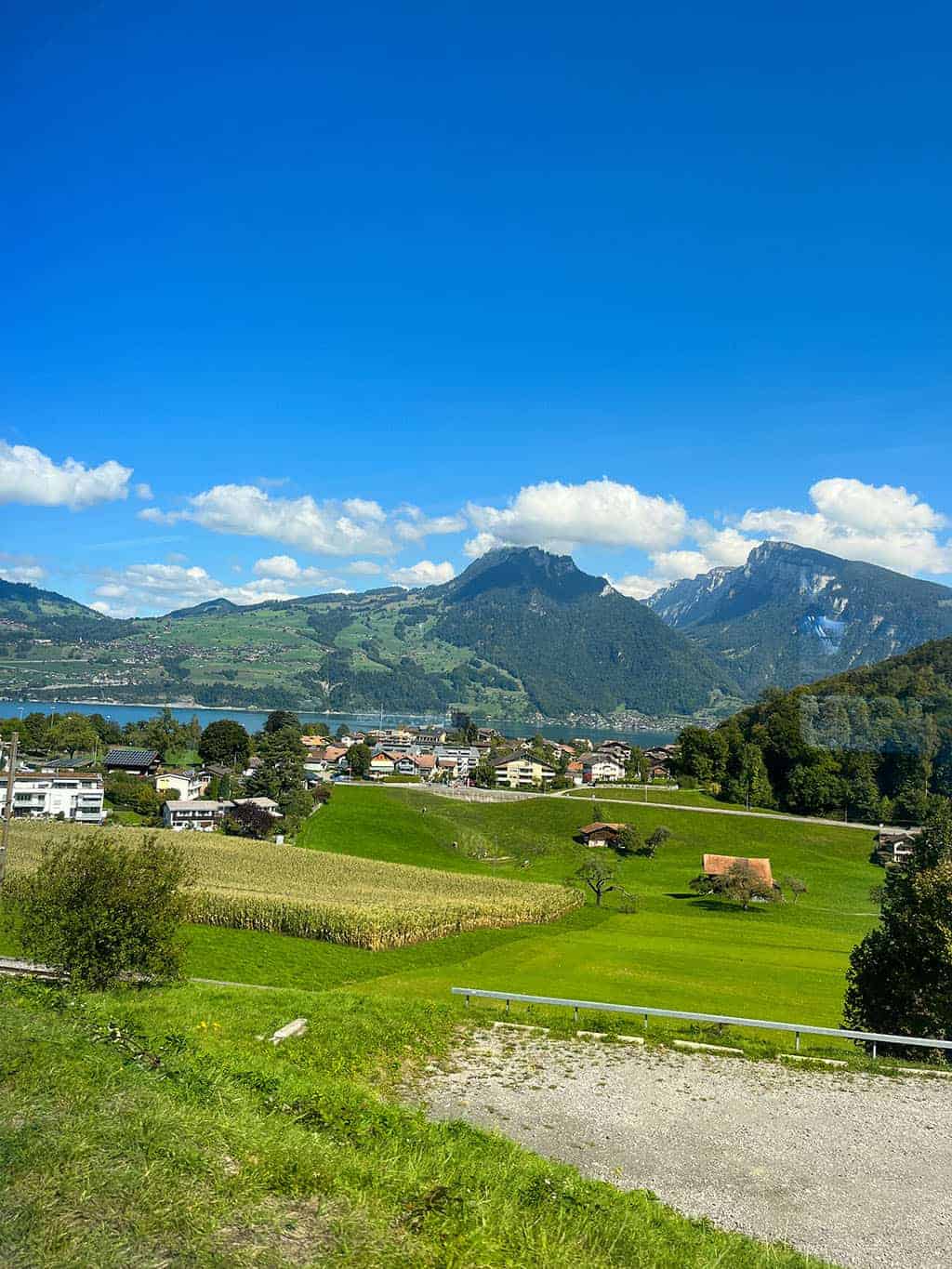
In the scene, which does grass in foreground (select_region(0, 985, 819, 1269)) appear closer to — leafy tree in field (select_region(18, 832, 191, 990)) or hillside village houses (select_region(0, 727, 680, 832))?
leafy tree in field (select_region(18, 832, 191, 990))

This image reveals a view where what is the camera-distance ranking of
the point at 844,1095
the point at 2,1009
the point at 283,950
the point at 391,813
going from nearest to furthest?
the point at 2,1009 < the point at 844,1095 < the point at 283,950 < the point at 391,813

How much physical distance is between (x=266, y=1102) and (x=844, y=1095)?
11.2 metres

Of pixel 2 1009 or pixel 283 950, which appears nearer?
pixel 2 1009

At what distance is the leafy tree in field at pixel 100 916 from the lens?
19688mm

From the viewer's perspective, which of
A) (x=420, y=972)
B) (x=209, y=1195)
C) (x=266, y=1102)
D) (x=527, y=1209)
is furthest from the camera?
(x=420, y=972)

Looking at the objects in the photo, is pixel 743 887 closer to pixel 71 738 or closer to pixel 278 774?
pixel 278 774

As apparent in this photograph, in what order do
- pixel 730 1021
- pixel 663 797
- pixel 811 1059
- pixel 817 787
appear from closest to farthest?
pixel 811 1059 → pixel 730 1021 → pixel 817 787 → pixel 663 797

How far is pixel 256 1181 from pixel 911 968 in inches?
741

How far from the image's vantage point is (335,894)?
46.1 meters

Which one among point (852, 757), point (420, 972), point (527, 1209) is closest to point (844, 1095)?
point (527, 1209)

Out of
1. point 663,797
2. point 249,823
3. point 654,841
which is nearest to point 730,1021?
point 654,841

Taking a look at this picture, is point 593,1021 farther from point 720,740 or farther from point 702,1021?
point 720,740

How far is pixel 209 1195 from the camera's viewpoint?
22.4 feet

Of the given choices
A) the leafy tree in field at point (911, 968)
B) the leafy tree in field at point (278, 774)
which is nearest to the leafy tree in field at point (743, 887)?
the leafy tree in field at point (911, 968)
